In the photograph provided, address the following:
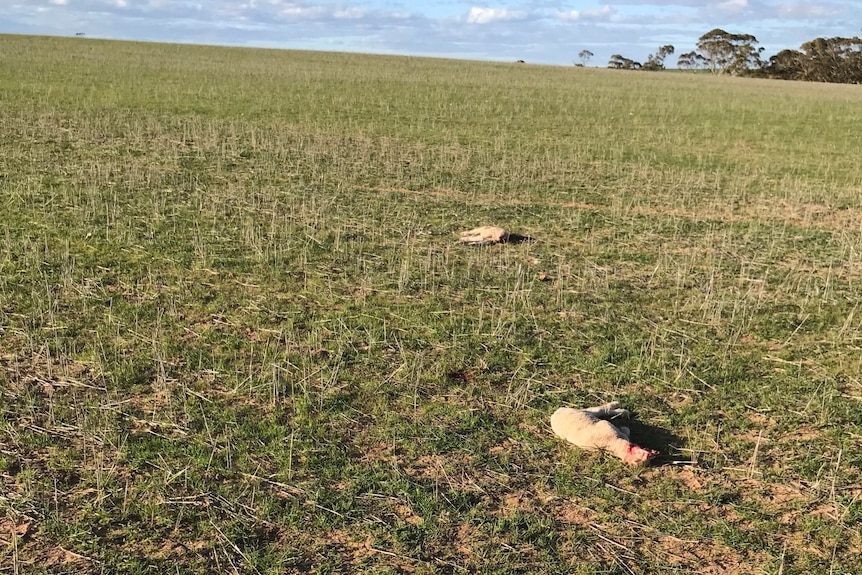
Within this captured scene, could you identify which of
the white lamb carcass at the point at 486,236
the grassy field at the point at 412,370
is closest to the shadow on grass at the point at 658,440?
the grassy field at the point at 412,370

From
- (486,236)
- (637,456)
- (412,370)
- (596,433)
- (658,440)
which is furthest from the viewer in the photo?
(486,236)

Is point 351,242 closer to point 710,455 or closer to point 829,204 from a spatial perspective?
point 710,455

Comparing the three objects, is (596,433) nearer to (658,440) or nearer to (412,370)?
(658,440)

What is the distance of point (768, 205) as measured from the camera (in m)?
13.0

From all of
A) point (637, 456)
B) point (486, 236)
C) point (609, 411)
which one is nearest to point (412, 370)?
point (609, 411)

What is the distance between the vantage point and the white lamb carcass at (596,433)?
4813 mm

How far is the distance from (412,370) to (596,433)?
5.62 feet

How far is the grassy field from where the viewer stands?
13.3 ft

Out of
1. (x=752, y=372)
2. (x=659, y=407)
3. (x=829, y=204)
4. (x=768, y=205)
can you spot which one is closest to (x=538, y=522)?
(x=659, y=407)

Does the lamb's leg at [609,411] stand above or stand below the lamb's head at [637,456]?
above

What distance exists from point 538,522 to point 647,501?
75 cm

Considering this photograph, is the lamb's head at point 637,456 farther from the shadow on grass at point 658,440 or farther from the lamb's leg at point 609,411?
the lamb's leg at point 609,411

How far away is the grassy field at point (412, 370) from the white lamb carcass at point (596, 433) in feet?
0.41

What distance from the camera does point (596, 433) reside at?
4.90 m
